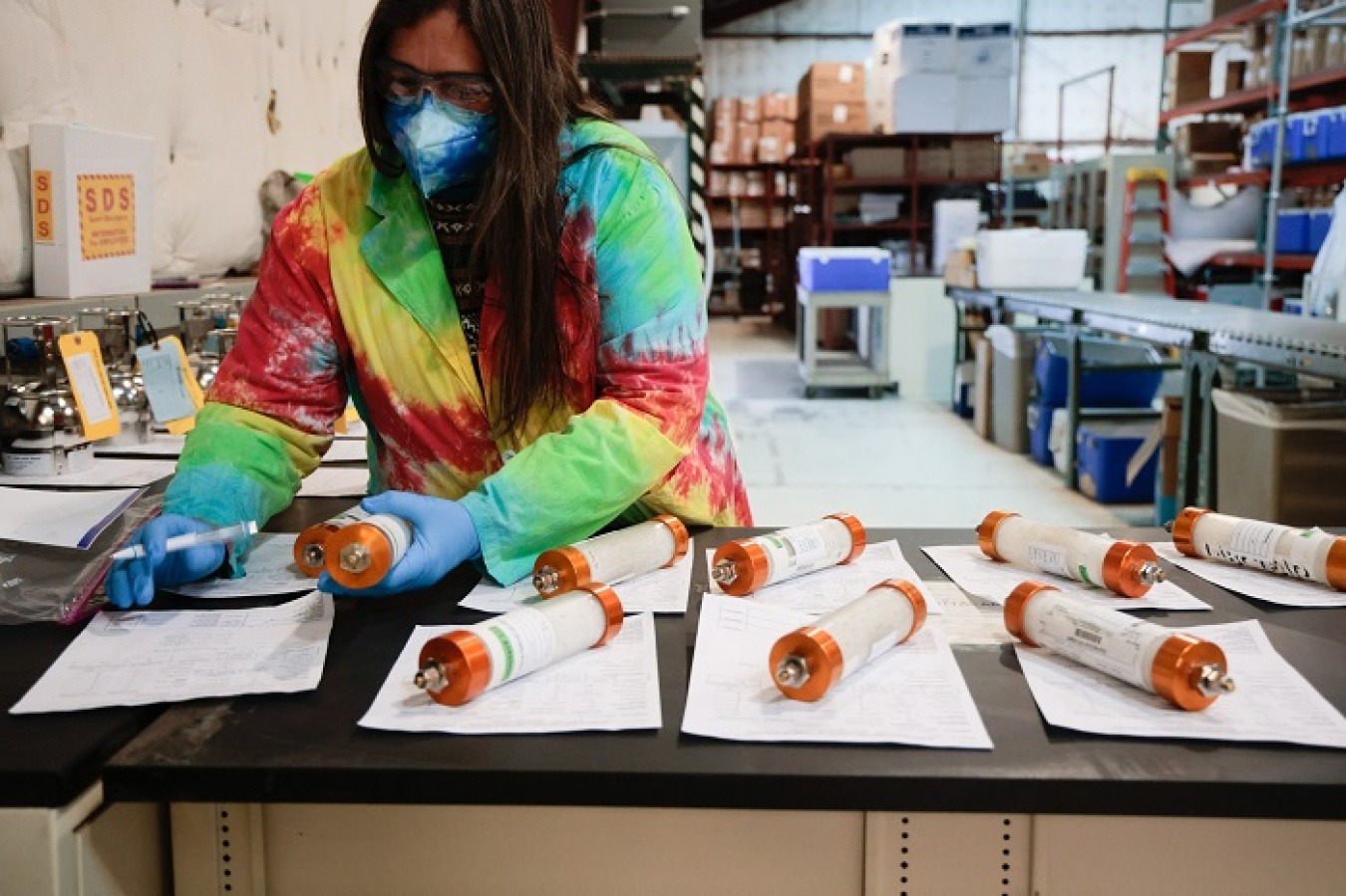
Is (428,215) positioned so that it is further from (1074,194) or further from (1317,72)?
(1074,194)

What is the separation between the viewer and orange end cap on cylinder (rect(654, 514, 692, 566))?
1.35 meters

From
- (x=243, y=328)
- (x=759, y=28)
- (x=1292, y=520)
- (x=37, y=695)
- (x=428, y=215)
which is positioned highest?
(x=759, y=28)

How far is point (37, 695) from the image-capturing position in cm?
96

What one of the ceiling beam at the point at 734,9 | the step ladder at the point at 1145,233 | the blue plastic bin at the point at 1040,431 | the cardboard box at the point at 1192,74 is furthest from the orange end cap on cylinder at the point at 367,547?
the ceiling beam at the point at 734,9

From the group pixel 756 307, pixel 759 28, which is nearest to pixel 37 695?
pixel 756 307

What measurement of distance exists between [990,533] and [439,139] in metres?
0.80

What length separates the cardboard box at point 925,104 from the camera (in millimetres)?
8781

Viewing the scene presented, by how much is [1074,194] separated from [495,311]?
353 inches

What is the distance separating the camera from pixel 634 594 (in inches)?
48.9

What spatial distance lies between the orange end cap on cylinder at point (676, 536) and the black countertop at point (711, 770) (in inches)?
16.7

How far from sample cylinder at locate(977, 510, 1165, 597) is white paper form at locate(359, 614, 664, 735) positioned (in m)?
0.48

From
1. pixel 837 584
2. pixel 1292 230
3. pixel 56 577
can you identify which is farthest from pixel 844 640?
pixel 1292 230

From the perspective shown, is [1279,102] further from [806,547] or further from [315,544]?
[315,544]

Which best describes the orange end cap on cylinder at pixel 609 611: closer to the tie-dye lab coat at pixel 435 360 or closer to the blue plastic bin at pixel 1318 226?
the tie-dye lab coat at pixel 435 360
